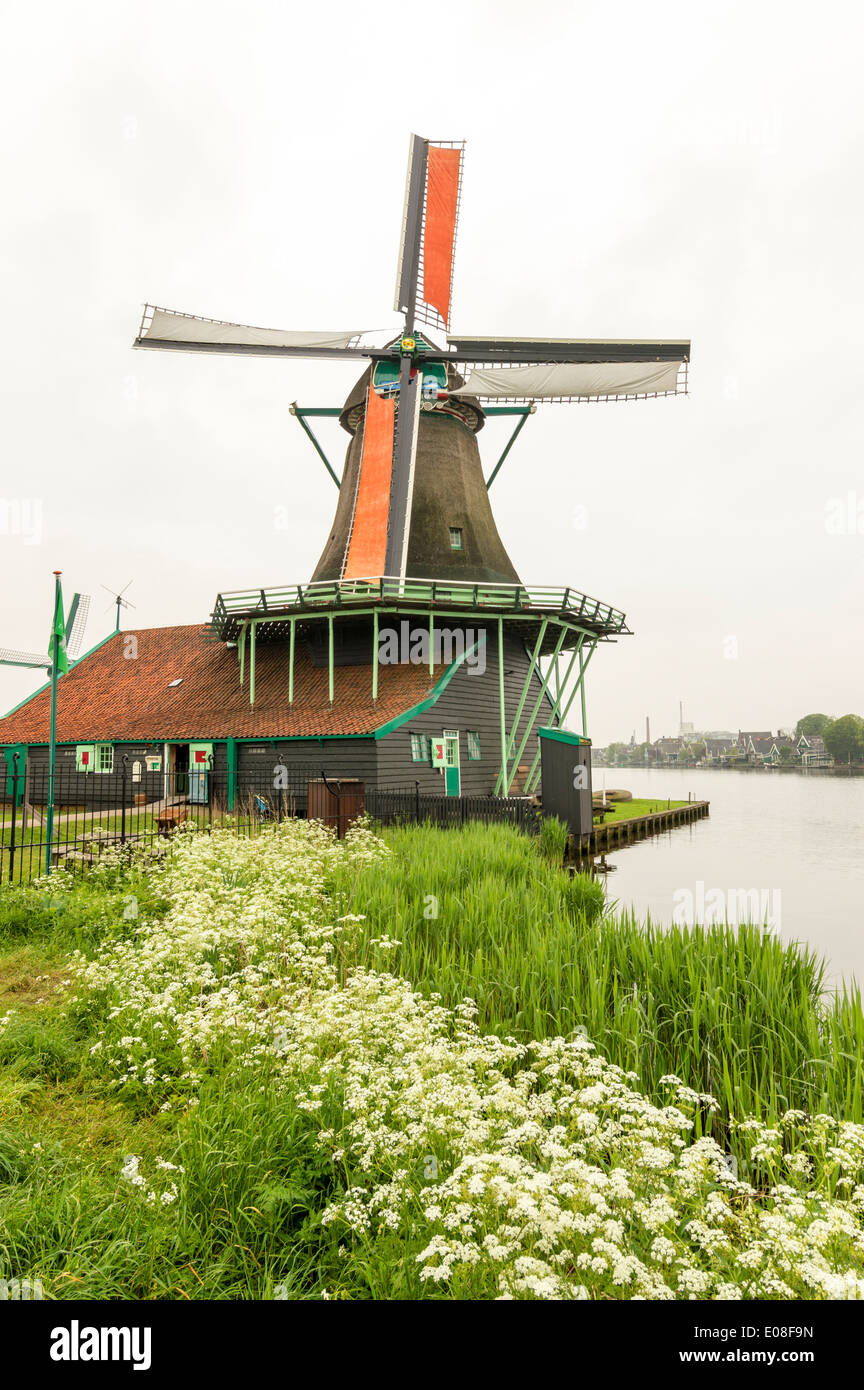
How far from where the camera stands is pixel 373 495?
75.8ft

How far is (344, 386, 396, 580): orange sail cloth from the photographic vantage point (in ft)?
72.5

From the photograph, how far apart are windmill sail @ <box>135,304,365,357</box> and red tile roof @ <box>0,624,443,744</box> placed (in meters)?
10.2

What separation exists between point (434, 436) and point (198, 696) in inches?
464

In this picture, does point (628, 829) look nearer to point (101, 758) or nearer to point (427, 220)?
point (101, 758)

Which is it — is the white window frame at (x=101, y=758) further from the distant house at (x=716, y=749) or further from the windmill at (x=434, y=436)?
the distant house at (x=716, y=749)

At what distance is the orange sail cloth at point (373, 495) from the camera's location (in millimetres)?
22094

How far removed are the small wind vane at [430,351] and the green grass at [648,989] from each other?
17.3 meters

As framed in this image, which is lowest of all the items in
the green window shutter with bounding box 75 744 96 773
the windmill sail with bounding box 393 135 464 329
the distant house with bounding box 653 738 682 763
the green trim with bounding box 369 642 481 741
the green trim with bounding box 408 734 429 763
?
the distant house with bounding box 653 738 682 763

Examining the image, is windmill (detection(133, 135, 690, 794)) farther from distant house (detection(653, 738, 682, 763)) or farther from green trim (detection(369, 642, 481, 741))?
distant house (detection(653, 738, 682, 763))

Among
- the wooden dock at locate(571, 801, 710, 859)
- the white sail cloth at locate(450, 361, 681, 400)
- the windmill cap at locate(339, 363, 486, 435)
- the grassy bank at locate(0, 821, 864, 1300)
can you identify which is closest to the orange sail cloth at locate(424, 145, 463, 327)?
the windmill cap at locate(339, 363, 486, 435)

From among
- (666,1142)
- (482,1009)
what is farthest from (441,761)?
(666,1142)

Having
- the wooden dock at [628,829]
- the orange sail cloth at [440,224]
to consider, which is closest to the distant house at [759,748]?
the wooden dock at [628,829]
